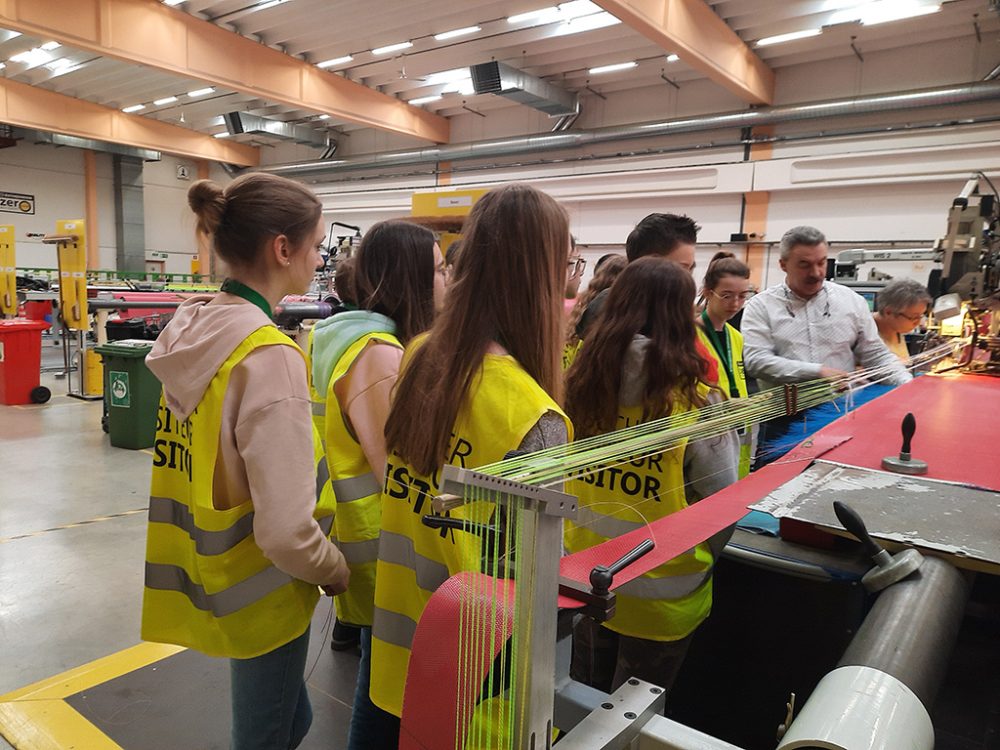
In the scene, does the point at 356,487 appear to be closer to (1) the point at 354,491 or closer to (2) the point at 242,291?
(1) the point at 354,491

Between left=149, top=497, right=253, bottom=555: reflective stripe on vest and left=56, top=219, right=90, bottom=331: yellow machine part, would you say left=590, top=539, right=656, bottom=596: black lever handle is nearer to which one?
left=149, top=497, right=253, bottom=555: reflective stripe on vest

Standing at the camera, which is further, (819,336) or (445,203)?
(445,203)

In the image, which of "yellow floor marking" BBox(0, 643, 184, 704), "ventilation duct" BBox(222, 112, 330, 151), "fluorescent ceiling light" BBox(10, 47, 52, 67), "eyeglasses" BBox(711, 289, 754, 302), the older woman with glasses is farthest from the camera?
"ventilation duct" BBox(222, 112, 330, 151)

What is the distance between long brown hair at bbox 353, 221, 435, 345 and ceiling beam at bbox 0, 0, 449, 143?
20.1ft

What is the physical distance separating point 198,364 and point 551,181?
9363mm

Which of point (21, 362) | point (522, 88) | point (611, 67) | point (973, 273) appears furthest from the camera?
point (611, 67)

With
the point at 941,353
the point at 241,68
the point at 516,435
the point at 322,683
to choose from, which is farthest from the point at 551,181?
the point at 516,435

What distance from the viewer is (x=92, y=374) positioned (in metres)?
6.62

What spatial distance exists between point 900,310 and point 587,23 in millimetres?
5208

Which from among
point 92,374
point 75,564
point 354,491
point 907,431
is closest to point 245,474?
point 354,491

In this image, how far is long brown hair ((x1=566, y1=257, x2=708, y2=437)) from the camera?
142cm

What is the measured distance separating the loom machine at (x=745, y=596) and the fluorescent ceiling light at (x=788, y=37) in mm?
6850

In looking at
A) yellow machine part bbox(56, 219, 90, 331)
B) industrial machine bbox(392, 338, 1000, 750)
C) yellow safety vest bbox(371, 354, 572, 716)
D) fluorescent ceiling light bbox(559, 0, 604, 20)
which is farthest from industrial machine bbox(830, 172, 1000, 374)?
yellow machine part bbox(56, 219, 90, 331)

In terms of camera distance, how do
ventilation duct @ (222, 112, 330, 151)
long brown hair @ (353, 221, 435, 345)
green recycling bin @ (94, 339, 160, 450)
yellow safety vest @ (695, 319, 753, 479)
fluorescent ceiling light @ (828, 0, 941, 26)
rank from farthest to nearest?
ventilation duct @ (222, 112, 330, 151), fluorescent ceiling light @ (828, 0, 941, 26), green recycling bin @ (94, 339, 160, 450), yellow safety vest @ (695, 319, 753, 479), long brown hair @ (353, 221, 435, 345)
